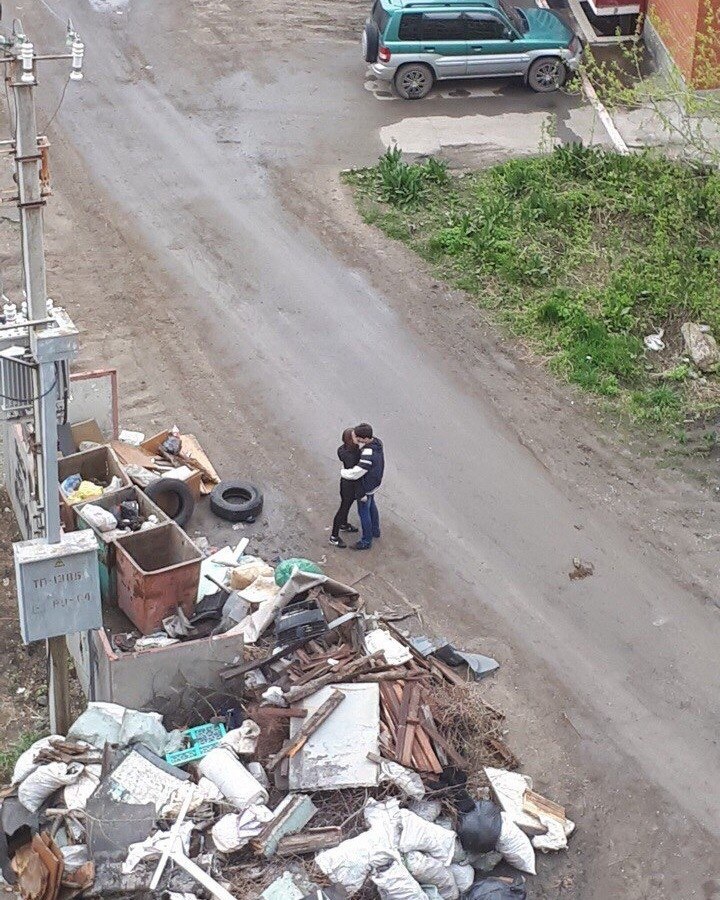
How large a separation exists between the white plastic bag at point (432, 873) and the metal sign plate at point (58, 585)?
330 cm

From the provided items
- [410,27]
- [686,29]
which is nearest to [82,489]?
[410,27]

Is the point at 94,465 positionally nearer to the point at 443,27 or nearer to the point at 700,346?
the point at 700,346

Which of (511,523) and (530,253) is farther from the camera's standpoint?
(530,253)

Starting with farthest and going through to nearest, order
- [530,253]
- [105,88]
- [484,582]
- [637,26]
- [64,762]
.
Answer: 1. [637,26]
2. [105,88]
3. [530,253]
4. [484,582]
5. [64,762]

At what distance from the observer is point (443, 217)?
2052 centimetres

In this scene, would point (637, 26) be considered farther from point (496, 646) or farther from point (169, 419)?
point (496, 646)

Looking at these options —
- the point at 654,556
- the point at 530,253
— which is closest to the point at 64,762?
the point at 654,556

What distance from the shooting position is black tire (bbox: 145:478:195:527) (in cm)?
1408

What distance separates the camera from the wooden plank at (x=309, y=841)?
10.5 metres

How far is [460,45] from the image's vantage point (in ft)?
77.7

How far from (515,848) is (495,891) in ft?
1.58

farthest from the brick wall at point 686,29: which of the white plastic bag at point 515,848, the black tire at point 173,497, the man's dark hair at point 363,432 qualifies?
the white plastic bag at point 515,848

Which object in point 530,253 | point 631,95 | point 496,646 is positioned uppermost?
point 631,95

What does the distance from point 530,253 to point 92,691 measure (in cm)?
1048
